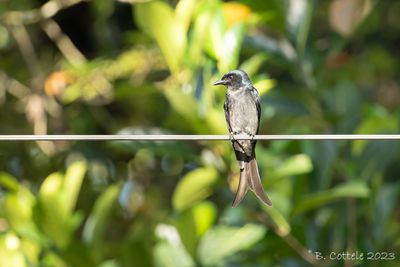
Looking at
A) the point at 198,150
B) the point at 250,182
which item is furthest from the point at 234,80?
the point at 198,150

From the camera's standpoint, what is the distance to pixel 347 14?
7.39m

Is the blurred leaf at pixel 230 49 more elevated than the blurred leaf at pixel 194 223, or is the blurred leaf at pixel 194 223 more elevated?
the blurred leaf at pixel 230 49

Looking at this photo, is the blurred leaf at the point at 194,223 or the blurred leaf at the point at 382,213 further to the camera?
the blurred leaf at the point at 382,213

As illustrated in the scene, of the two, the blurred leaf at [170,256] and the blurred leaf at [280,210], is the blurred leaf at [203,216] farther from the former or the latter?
the blurred leaf at [280,210]

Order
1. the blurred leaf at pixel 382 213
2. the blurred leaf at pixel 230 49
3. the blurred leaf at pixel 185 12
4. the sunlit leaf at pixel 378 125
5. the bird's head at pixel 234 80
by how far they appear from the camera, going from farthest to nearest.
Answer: the blurred leaf at pixel 185 12 < the blurred leaf at pixel 382 213 < the sunlit leaf at pixel 378 125 < the blurred leaf at pixel 230 49 < the bird's head at pixel 234 80

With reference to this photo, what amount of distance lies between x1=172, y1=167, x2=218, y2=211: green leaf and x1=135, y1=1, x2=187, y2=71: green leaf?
0.66 m

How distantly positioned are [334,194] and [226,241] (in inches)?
25.8

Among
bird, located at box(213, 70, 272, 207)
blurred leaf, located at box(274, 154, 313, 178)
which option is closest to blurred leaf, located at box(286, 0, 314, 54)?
blurred leaf, located at box(274, 154, 313, 178)

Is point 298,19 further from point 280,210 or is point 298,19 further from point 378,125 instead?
point 280,210

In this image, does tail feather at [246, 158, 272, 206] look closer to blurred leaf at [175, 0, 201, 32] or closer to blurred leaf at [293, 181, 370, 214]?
blurred leaf at [293, 181, 370, 214]

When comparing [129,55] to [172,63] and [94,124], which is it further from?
[172,63]

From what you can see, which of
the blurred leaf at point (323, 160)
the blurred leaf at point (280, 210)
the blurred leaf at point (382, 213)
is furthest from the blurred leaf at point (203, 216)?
the blurred leaf at point (382, 213)

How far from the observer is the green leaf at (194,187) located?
6.62m

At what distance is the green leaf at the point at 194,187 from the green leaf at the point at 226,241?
0.21 metres
